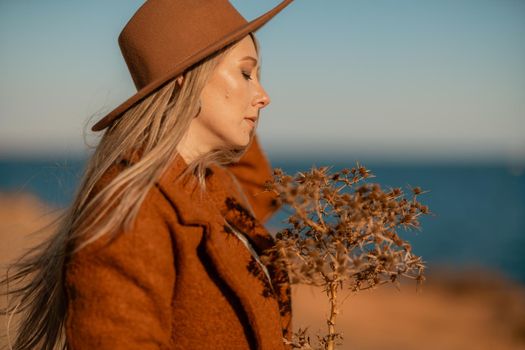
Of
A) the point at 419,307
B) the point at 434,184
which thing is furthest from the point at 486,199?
the point at 419,307

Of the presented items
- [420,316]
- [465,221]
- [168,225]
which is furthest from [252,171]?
[465,221]

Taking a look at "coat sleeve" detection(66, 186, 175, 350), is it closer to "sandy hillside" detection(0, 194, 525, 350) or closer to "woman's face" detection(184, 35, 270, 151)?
"woman's face" detection(184, 35, 270, 151)

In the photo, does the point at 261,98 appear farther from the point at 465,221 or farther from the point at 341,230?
the point at 465,221

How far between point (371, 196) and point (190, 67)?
1014 mm

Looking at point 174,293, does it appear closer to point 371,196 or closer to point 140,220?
point 140,220

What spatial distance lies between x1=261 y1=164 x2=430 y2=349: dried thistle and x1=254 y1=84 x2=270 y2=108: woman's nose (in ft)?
1.93

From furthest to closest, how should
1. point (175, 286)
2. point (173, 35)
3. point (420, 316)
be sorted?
1. point (420, 316)
2. point (173, 35)
3. point (175, 286)

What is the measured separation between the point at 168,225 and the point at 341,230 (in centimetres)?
68

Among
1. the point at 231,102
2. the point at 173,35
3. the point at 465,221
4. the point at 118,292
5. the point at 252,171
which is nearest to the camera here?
the point at 118,292

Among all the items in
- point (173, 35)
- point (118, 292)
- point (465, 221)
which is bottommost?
point (118, 292)

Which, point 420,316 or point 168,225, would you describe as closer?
point 168,225

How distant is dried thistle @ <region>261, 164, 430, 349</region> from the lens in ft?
6.45

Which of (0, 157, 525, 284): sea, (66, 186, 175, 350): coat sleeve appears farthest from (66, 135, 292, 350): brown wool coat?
(0, 157, 525, 284): sea

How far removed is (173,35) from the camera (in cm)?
241
